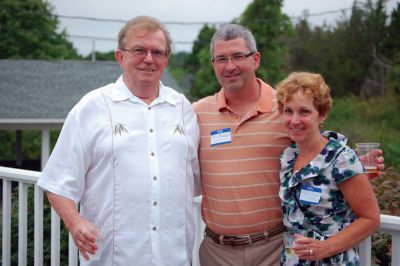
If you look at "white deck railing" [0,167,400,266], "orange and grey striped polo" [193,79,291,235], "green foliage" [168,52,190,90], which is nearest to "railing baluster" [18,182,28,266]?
"white deck railing" [0,167,400,266]

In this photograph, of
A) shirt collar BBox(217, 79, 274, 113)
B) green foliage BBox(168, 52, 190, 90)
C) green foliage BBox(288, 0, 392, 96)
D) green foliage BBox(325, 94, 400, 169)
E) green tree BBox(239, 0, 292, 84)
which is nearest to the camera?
shirt collar BBox(217, 79, 274, 113)

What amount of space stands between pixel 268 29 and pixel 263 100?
25.1 m

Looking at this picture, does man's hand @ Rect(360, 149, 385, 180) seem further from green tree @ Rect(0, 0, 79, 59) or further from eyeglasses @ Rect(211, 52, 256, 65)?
green tree @ Rect(0, 0, 79, 59)

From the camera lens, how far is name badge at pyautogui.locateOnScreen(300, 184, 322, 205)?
223cm

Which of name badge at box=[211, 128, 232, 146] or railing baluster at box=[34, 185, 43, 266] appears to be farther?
railing baluster at box=[34, 185, 43, 266]

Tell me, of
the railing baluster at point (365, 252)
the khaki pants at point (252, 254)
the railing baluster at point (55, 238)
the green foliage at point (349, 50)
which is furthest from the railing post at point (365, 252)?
the green foliage at point (349, 50)

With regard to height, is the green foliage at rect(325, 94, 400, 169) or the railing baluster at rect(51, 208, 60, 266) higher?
the railing baluster at rect(51, 208, 60, 266)

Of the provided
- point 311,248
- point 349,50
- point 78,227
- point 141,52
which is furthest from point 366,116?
point 78,227

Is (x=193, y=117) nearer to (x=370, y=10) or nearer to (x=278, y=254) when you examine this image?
(x=278, y=254)

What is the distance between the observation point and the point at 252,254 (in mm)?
2605

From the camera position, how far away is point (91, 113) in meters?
2.54

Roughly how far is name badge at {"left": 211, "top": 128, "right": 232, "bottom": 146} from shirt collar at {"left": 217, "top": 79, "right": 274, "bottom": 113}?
147mm

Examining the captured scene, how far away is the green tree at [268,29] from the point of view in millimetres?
26922

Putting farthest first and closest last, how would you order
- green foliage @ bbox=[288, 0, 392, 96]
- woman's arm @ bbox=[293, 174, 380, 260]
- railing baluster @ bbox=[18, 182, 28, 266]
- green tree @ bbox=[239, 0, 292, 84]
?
green foliage @ bbox=[288, 0, 392, 96] → green tree @ bbox=[239, 0, 292, 84] → railing baluster @ bbox=[18, 182, 28, 266] → woman's arm @ bbox=[293, 174, 380, 260]
